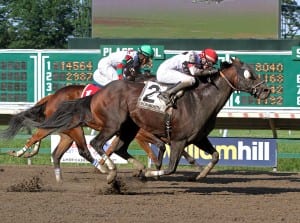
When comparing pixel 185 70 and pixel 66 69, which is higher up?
pixel 185 70

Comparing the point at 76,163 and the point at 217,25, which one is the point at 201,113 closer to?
the point at 76,163

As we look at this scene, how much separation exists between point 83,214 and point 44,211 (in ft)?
1.66

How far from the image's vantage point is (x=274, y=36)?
789 inches

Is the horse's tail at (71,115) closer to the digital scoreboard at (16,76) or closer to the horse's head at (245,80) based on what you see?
the horse's head at (245,80)

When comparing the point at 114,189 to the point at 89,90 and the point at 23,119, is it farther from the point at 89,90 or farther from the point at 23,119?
the point at 23,119

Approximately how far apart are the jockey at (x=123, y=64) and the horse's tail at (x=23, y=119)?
3.68 ft

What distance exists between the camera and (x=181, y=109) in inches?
420

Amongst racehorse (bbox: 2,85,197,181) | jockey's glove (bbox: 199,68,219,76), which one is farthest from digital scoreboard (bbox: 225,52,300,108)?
jockey's glove (bbox: 199,68,219,76)

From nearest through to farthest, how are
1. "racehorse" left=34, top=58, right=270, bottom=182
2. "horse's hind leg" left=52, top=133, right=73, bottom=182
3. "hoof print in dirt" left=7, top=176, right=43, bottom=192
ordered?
"racehorse" left=34, top=58, right=270, bottom=182 < "hoof print in dirt" left=7, top=176, right=43, bottom=192 < "horse's hind leg" left=52, top=133, right=73, bottom=182

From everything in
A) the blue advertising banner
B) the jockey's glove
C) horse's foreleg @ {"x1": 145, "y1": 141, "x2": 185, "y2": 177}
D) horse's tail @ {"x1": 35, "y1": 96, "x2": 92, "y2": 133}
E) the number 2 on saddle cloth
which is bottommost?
the blue advertising banner

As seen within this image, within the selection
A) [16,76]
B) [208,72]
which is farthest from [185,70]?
[16,76]

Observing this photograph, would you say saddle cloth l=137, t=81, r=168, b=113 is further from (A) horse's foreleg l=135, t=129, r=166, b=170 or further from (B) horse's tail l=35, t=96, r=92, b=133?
(A) horse's foreleg l=135, t=129, r=166, b=170

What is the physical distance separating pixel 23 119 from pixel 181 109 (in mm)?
3459

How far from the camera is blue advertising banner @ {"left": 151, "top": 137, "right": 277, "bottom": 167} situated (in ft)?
52.5
